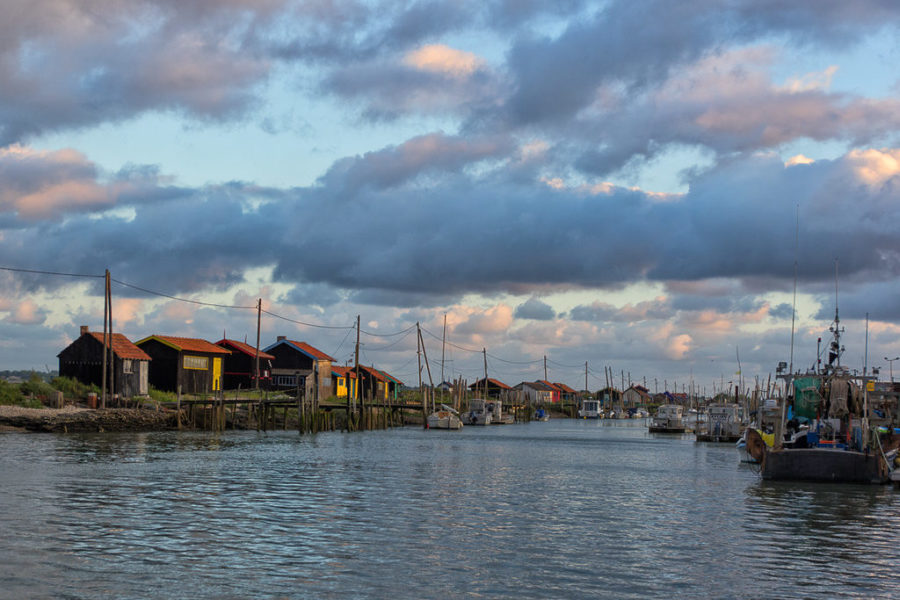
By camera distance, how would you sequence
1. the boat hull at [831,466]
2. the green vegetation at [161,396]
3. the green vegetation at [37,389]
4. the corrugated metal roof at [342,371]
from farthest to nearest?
the corrugated metal roof at [342,371] < the green vegetation at [161,396] < the green vegetation at [37,389] < the boat hull at [831,466]

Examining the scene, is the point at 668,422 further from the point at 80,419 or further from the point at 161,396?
the point at 80,419

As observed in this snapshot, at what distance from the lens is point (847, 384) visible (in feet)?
124

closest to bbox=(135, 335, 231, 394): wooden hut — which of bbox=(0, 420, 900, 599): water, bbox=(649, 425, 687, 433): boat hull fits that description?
bbox=(0, 420, 900, 599): water

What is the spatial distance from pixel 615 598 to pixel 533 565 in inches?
125

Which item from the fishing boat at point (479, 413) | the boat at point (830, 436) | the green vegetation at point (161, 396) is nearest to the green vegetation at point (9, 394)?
the green vegetation at point (161, 396)

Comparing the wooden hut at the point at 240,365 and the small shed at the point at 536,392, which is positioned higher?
the wooden hut at the point at 240,365

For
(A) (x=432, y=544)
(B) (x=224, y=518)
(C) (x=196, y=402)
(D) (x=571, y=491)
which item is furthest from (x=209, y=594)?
(C) (x=196, y=402)

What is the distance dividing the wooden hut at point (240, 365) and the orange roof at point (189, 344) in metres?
1.78

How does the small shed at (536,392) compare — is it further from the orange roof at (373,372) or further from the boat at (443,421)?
the boat at (443,421)

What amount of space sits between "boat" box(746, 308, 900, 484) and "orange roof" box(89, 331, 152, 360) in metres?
51.1

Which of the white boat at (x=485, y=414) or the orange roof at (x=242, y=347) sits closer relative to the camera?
the orange roof at (x=242, y=347)

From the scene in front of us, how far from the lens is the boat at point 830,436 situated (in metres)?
35.0

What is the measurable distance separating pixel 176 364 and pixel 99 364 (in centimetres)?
866

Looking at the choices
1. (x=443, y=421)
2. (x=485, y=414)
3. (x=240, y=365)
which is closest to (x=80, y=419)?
(x=240, y=365)
